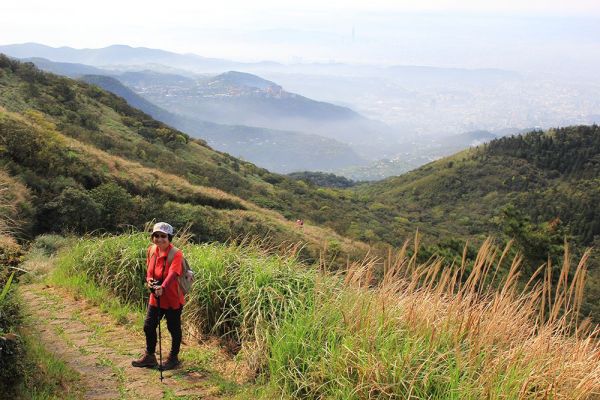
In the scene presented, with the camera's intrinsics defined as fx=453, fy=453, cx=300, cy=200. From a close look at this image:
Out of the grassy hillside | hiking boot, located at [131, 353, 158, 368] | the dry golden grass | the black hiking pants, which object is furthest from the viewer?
the grassy hillside

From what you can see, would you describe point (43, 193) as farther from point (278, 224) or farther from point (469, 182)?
point (469, 182)

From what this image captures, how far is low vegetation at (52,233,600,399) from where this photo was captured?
319 centimetres

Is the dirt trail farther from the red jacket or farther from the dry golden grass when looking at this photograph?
the dry golden grass

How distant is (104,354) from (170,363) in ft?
2.60

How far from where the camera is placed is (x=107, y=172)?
19953 millimetres

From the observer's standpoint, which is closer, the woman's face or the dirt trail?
the dirt trail

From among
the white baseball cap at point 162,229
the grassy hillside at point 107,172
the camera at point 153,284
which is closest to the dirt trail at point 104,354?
the camera at point 153,284

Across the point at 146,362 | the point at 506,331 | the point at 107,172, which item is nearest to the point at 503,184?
the point at 107,172

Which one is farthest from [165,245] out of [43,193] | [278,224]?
[278,224]

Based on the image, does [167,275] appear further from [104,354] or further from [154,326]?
[104,354]

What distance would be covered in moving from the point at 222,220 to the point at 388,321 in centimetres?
1860

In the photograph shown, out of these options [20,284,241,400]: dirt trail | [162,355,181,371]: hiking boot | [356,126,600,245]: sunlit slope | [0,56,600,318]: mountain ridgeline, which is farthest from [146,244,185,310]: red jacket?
[356,126,600,245]: sunlit slope

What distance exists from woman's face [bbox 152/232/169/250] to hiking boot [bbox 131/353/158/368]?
1.16 m

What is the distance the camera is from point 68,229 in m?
12.8
